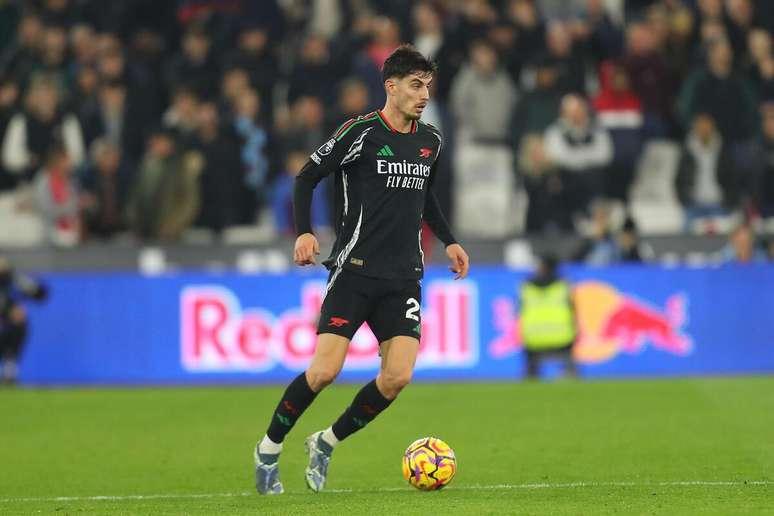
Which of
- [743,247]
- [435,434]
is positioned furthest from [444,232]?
[743,247]

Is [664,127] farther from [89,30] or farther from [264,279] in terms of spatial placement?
[89,30]

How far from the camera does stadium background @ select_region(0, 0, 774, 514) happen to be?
17.4 m

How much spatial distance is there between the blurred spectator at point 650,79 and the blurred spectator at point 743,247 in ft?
6.16

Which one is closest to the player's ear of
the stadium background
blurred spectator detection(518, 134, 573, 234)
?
the stadium background

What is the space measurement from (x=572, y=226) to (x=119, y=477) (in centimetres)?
1015

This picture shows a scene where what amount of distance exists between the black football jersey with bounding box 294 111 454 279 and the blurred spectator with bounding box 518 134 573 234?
1020cm

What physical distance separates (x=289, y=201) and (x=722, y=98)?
17.5ft

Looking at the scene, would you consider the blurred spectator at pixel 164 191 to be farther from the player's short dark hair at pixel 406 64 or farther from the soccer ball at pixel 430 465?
the soccer ball at pixel 430 465

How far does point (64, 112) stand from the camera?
1944cm

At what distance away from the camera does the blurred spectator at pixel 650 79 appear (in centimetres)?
1908

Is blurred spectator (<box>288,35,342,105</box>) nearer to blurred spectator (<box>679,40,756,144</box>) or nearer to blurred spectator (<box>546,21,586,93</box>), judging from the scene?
blurred spectator (<box>546,21,586,93</box>)

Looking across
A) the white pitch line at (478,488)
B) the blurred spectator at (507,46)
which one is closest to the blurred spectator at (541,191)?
the blurred spectator at (507,46)

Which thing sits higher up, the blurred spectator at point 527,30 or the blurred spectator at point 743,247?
the blurred spectator at point 527,30

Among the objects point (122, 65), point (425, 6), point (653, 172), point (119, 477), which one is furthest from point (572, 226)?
point (119, 477)
